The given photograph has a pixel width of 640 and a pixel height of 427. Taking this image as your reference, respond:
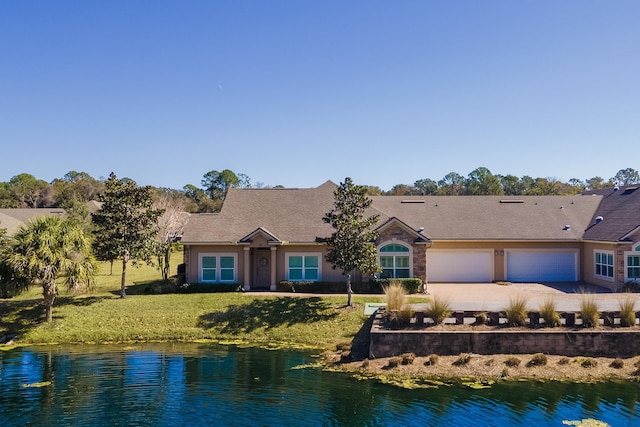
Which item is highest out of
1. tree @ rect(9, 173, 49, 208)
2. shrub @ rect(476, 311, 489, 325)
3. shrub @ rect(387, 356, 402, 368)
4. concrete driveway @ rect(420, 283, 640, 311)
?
tree @ rect(9, 173, 49, 208)

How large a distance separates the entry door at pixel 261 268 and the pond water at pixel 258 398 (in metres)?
11.9

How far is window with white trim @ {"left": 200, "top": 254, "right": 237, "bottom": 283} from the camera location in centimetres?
3067

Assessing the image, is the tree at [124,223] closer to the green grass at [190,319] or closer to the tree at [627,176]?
the green grass at [190,319]

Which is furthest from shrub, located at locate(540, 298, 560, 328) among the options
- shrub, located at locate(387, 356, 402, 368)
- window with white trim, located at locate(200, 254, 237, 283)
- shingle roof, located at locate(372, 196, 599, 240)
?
window with white trim, located at locate(200, 254, 237, 283)

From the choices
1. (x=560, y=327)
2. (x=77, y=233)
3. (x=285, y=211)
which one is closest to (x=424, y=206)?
(x=285, y=211)

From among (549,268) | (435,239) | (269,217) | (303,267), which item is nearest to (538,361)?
(303,267)

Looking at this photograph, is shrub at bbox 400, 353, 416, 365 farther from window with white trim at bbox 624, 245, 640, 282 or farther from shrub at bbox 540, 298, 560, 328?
window with white trim at bbox 624, 245, 640, 282

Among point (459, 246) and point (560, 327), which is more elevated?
point (459, 246)

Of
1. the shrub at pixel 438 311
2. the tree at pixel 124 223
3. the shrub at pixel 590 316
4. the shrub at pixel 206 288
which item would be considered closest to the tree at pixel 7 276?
the tree at pixel 124 223

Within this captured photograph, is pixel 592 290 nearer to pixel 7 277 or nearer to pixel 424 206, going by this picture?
pixel 424 206

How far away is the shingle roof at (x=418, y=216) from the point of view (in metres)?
31.3

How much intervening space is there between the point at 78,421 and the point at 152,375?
13.7 feet

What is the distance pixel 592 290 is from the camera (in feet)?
97.5

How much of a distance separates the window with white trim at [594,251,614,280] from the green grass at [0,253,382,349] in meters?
14.3
